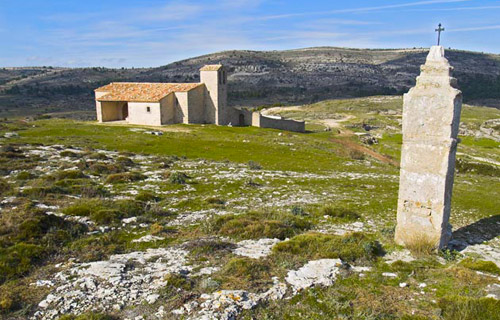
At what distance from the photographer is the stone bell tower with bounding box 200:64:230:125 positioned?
5841 centimetres

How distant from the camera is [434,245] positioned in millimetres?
12680

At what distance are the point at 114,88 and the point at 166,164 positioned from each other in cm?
3778

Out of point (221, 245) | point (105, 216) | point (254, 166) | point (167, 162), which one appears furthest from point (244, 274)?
point (167, 162)

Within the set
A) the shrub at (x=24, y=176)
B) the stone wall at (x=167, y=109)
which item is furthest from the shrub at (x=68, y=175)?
the stone wall at (x=167, y=109)

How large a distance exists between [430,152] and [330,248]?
463cm

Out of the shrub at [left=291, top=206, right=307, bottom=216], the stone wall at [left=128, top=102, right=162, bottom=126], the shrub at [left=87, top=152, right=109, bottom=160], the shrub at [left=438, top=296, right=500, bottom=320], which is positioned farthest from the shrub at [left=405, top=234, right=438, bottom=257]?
the stone wall at [left=128, top=102, right=162, bottom=126]

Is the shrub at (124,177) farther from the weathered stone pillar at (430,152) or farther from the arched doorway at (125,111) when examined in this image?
the arched doorway at (125,111)

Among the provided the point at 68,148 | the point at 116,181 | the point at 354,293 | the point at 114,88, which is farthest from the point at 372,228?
the point at 114,88

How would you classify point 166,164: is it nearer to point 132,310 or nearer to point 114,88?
point 132,310

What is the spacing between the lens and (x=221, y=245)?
12828 millimetres

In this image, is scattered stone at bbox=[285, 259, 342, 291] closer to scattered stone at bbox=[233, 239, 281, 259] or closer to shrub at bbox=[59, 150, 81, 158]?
scattered stone at bbox=[233, 239, 281, 259]

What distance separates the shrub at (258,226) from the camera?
46.4 feet

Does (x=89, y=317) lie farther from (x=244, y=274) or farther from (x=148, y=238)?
(x=148, y=238)

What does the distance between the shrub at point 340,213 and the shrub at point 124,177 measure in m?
11.7
